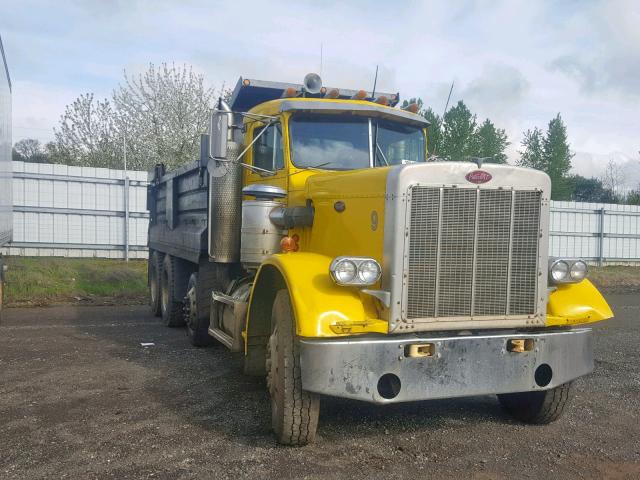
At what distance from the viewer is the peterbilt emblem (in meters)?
4.10

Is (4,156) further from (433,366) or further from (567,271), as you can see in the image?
(567,271)

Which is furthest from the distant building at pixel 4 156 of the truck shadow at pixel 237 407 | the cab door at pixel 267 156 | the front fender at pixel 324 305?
the front fender at pixel 324 305

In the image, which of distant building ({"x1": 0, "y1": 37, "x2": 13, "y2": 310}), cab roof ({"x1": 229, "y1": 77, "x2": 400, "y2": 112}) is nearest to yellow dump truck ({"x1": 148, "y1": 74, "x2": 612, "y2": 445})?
cab roof ({"x1": 229, "y1": 77, "x2": 400, "y2": 112})

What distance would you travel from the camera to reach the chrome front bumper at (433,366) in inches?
151

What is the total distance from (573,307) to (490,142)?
132 ft

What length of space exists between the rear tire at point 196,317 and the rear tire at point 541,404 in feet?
12.6

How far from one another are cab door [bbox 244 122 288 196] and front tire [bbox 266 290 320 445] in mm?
1670

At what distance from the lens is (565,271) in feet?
14.6

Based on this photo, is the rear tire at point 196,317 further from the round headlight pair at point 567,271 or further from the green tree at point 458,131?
the green tree at point 458,131

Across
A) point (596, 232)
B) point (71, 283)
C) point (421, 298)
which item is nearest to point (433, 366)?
point (421, 298)

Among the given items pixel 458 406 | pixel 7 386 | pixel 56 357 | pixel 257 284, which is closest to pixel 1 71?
pixel 56 357

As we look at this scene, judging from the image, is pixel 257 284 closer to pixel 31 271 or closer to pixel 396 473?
pixel 396 473

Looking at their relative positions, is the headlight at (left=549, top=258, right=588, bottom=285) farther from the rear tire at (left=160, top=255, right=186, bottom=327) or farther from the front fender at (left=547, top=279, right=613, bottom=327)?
the rear tire at (left=160, top=255, right=186, bottom=327)

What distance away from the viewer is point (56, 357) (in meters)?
7.04
